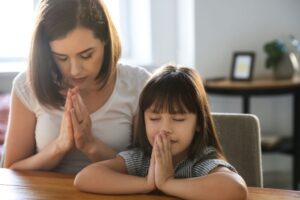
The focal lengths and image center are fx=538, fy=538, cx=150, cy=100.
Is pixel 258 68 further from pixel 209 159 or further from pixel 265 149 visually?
pixel 209 159

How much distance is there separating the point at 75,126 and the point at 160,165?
0.28 metres

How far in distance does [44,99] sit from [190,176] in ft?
1.63

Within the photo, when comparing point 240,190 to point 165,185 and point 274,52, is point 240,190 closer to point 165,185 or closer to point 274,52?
point 165,185

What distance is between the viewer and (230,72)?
120 inches

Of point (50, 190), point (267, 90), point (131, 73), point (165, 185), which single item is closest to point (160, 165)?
point (165, 185)

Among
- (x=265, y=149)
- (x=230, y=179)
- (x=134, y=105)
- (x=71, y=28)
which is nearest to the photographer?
(x=230, y=179)

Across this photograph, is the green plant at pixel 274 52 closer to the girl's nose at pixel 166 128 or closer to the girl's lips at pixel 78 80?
the girl's lips at pixel 78 80

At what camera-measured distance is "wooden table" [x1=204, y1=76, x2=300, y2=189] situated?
276cm

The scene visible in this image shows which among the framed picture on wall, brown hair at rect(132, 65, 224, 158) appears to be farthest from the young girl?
the framed picture on wall

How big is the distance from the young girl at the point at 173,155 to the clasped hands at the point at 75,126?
12cm

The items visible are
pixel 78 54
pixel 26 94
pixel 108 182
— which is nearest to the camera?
pixel 108 182

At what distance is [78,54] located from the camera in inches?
55.7

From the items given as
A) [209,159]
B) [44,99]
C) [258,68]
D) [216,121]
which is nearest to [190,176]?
[209,159]

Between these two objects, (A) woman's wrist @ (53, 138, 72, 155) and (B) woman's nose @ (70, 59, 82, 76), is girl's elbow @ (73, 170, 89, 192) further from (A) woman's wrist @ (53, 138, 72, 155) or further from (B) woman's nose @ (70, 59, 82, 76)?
(B) woman's nose @ (70, 59, 82, 76)
